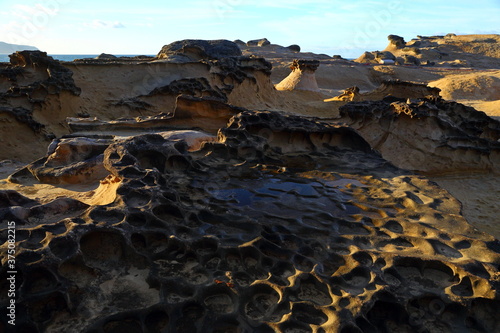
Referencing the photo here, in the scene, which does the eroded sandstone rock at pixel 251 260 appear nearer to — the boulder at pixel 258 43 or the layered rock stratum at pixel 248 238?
the layered rock stratum at pixel 248 238

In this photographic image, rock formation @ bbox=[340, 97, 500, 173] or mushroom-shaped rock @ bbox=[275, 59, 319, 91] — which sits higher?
mushroom-shaped rock @ bbox=[275, 59, 319, 91]

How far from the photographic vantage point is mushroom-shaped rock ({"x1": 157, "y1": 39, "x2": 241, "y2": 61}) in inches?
588

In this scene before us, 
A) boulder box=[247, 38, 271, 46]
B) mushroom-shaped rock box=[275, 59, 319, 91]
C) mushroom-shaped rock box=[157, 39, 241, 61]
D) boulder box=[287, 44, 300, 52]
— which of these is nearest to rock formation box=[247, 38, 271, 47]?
boulder box=[247, 38, 271, 46]

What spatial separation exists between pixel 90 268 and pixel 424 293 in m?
2.04

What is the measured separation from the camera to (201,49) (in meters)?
15.1

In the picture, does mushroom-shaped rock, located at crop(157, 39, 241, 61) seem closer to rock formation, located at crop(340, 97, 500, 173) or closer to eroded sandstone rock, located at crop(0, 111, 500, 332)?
rock formation, located at crop(340, 97, 500, 173)

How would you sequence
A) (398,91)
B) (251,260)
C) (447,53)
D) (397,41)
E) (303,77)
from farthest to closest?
(397,41) → (447,53) → (303,77) → (398,91) → (251,260)

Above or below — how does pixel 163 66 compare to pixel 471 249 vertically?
above

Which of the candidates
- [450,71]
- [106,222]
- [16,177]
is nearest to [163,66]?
[16,177]

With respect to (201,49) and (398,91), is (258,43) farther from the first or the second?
(398,91)

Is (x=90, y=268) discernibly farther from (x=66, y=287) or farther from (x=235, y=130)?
(x=235, y=130)

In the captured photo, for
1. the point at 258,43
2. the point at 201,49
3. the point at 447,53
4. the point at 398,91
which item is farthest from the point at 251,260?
the point at 258,43

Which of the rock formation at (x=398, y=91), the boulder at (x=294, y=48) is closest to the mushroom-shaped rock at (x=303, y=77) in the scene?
the rock formation at (x=398, y=91)

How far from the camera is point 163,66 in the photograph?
12305 mm
